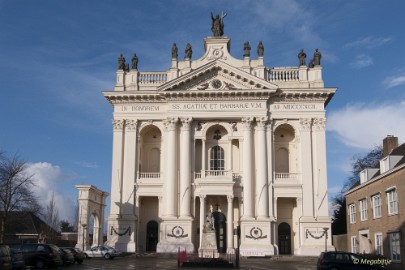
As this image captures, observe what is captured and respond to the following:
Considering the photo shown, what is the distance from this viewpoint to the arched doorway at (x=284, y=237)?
1944 inches

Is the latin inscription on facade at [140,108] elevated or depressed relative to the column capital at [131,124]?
elevated

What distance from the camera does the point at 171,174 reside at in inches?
1922

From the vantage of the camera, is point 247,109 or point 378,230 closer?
point 378,230

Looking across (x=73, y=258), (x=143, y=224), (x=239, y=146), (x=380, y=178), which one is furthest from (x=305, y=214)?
(x=73, y=258)

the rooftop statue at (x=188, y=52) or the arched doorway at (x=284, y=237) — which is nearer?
the arched doorway at (x=284, y=237)

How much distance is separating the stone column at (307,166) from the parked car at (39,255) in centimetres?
2526

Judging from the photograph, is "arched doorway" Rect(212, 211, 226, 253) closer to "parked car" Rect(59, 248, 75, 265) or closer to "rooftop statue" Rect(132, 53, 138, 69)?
"rooftop statue" Rect(132, 53, 138, 69)

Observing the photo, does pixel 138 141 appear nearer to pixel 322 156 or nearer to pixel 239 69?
pixel 239 69

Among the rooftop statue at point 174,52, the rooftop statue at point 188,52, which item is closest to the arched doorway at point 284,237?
the rooftop statue at point 188,52

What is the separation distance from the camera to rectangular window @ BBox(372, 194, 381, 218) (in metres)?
37.6

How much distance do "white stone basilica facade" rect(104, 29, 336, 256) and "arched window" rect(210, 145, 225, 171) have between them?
0.10 m

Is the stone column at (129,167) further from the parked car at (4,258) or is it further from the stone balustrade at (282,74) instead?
the parked car at (4,258)

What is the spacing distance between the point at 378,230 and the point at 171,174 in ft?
63.9

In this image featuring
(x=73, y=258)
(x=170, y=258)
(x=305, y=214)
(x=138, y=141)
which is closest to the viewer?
(x=73, y=258)
